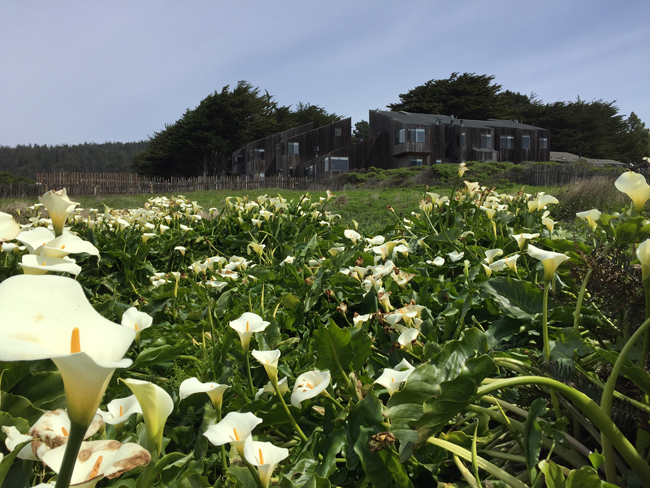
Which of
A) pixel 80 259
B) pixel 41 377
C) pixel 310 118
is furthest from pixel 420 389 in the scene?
pixel 310 118

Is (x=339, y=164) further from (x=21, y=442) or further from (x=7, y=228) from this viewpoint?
(x=21, y=442)

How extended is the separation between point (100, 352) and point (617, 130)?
62.1 m

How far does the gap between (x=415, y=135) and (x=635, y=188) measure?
30446 millimetres

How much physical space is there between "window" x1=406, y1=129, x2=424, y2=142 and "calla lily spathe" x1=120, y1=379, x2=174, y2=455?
102 feet

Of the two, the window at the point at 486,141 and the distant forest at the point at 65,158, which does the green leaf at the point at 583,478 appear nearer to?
the window at the point at 486,141

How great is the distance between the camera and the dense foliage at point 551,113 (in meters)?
45.1

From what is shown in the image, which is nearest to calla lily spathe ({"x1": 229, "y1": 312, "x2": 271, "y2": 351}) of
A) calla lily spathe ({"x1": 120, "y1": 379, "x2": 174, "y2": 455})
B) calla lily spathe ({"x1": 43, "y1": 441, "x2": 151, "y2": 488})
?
calla lily spathe ({"x1": 120, "y1": 379, "x2": 174, "y2": 455})

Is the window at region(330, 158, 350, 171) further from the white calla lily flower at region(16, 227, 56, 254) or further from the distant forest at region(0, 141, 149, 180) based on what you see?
the distant forest at region(0, 141, 149, 180)

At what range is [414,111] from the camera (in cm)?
4756

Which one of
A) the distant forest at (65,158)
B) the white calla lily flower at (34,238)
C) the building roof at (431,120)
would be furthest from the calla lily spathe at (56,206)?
the distant forest at (65,158)

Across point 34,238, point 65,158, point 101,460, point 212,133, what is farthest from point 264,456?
point 65,158

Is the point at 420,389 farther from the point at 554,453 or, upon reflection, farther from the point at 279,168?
the point at 279,168

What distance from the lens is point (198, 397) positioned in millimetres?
1425

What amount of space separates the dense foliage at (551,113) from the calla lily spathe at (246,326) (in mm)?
47559
